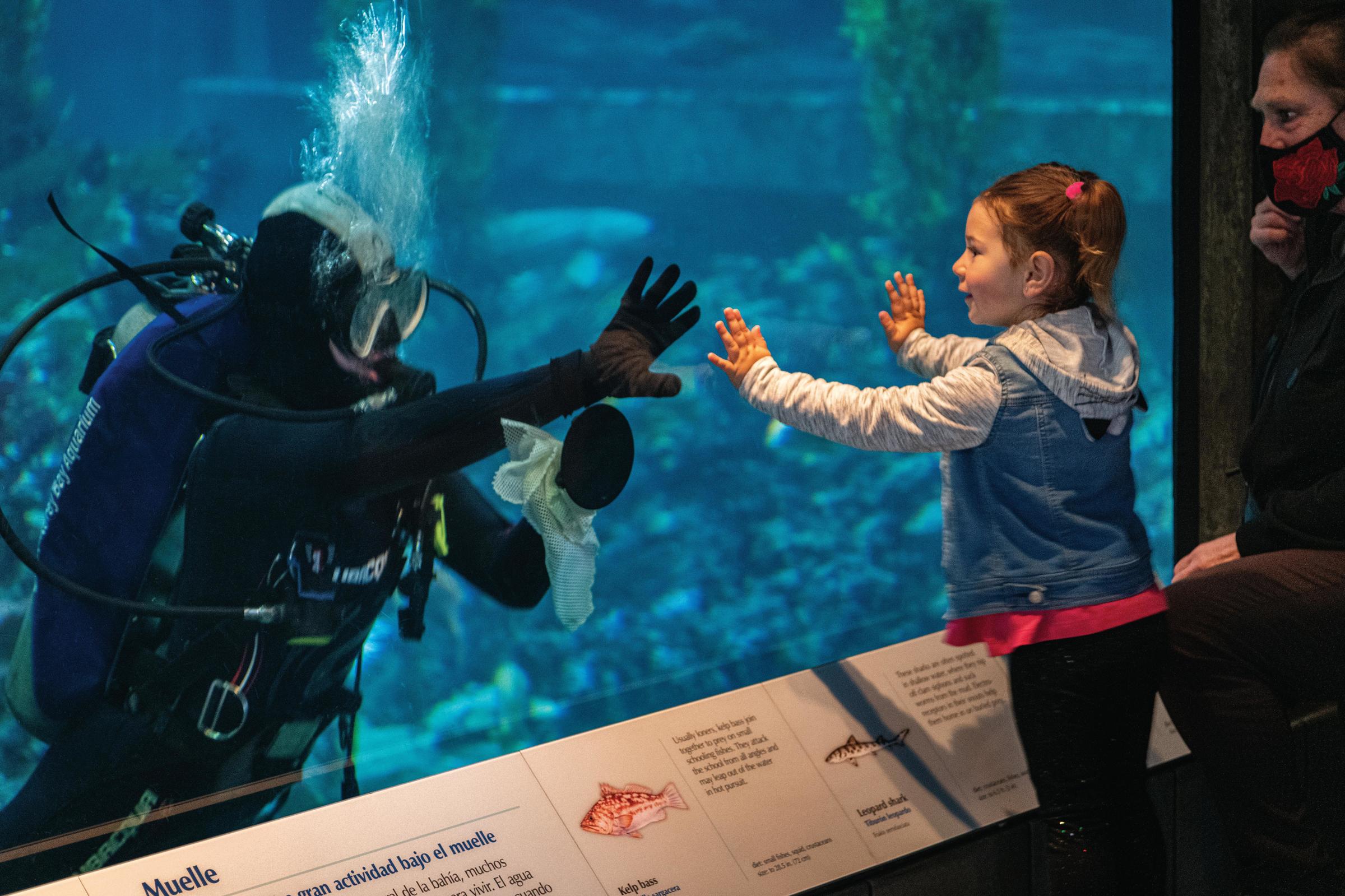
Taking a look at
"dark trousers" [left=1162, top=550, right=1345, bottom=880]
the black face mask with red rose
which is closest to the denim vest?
"dark trousers" [left=1162, top=550, right=1345, bottom=880]

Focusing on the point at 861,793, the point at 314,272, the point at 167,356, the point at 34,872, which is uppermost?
the point at 314,272

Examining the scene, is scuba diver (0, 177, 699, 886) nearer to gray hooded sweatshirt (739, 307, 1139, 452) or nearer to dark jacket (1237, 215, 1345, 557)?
gray hooded sweatshirt (739, 307, 1139, 452)

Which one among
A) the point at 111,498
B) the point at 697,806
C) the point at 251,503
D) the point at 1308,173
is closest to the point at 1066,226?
the point at 1308,173

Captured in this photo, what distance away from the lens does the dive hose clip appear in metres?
1.79

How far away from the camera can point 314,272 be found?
1.79 metres

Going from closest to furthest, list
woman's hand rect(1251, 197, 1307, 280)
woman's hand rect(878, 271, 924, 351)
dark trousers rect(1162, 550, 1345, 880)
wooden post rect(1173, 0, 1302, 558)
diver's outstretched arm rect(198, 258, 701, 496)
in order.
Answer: diver's outstretched arm rect(198, 258, 701, 496) < dark trousers rect(1162, 550, 1345, 880) < woman's hand rect(878, 271, 924, 351) < woman's hand rect(1251, 197, 1307, 280) < wooden post rect(1173, 0, 1302, 558)

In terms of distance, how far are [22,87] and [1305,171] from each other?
222cm

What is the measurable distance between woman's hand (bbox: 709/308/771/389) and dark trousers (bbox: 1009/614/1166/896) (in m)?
0.68

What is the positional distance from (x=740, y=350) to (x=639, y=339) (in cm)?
24

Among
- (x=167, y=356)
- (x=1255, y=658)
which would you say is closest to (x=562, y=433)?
(x=167, y=356)

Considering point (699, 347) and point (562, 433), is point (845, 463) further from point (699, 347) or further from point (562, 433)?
point (562, 433)

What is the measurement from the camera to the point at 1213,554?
2.19 meters

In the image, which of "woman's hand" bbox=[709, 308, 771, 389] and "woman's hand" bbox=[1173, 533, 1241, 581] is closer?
"woman's hand" bbox=[709, 308, 771, 389]

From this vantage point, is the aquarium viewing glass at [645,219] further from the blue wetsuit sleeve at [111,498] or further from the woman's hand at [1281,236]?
the woman's hand at [1281,236]
